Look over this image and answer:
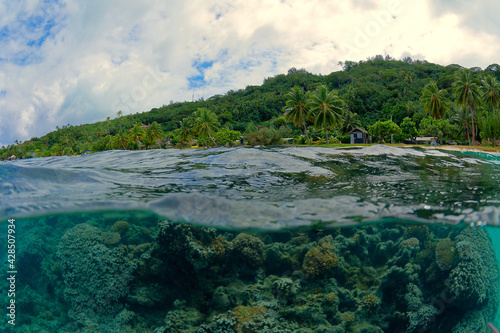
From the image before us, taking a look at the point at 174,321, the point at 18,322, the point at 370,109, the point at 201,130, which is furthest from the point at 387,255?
the point at 370,109

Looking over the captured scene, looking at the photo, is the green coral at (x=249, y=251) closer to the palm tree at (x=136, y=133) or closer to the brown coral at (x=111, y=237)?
the brown coral at (x=111, y=237)

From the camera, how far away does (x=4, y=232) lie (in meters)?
10.9

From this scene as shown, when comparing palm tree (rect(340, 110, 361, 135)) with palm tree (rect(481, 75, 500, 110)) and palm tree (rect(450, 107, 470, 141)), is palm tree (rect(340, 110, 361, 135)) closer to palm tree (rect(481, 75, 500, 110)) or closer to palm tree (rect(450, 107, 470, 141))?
palm tree (rect(450, 107, 470, 141))

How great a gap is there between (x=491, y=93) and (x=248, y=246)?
48.9 metres

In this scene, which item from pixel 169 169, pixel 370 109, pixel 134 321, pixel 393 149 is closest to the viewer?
pixel 134 321

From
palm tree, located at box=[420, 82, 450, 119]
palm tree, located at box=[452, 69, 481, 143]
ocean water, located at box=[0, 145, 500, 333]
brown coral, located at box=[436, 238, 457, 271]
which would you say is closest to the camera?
ocean water, located at box=[0, 145, 500, 333]

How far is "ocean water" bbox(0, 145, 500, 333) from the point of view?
8375 mm

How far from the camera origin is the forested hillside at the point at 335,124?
47.5 meters

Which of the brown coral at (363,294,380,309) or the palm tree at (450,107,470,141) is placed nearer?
the brown coral at (363,294,380,309)

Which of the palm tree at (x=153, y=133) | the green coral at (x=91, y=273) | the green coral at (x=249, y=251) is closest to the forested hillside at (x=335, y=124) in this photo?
the palm tree at (x=153, y=133)

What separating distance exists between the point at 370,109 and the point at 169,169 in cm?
8332

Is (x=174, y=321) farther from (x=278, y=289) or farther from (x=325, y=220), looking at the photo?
(x=325, y=220)

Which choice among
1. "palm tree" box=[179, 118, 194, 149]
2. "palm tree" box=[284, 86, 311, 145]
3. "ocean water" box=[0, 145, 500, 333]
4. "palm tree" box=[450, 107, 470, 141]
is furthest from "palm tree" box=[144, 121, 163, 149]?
"palm tree" box=[450, 107, 470, 141]

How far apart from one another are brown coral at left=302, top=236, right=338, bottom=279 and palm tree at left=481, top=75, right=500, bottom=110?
46445 mm
